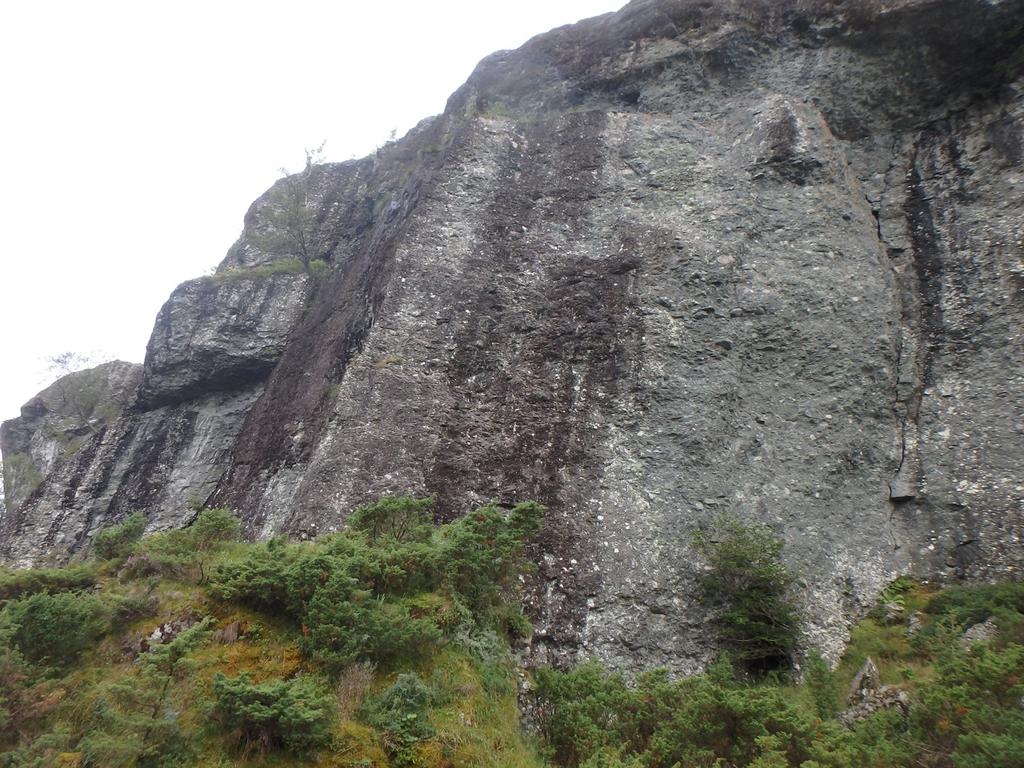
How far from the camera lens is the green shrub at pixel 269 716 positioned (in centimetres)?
584

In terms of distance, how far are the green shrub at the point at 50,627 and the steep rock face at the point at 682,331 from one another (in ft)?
15.2

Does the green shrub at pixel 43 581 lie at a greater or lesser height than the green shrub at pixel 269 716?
greater

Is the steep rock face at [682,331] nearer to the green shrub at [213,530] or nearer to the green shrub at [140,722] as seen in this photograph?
the green shrub at [213,530]

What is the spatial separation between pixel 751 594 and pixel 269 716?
22.9ft

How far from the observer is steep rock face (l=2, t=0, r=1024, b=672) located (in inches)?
448

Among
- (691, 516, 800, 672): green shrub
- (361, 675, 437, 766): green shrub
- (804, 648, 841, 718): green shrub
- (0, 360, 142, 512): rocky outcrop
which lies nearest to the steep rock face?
(691, 516, 800, 672): green shrub

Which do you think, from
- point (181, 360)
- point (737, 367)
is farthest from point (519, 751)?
point (181, 360)

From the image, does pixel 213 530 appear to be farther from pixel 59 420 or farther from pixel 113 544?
pixel 59 420

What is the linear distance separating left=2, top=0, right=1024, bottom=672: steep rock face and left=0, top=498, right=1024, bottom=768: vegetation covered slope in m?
1.63

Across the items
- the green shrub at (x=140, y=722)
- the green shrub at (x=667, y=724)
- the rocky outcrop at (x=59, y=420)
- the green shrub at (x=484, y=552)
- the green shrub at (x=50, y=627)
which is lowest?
the green shrub at (x=667, y=724)

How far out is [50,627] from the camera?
676cm

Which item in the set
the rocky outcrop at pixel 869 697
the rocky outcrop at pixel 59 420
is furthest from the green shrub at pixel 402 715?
the rocky outcrop at pixel 59 420

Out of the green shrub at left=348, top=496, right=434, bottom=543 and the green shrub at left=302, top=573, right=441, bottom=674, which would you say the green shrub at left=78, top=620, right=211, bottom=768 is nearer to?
the green shrub at left=302, top=573, right=441, bottom=674

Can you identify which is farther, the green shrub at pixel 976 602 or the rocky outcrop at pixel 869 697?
the green shrub at pixel 976 602
